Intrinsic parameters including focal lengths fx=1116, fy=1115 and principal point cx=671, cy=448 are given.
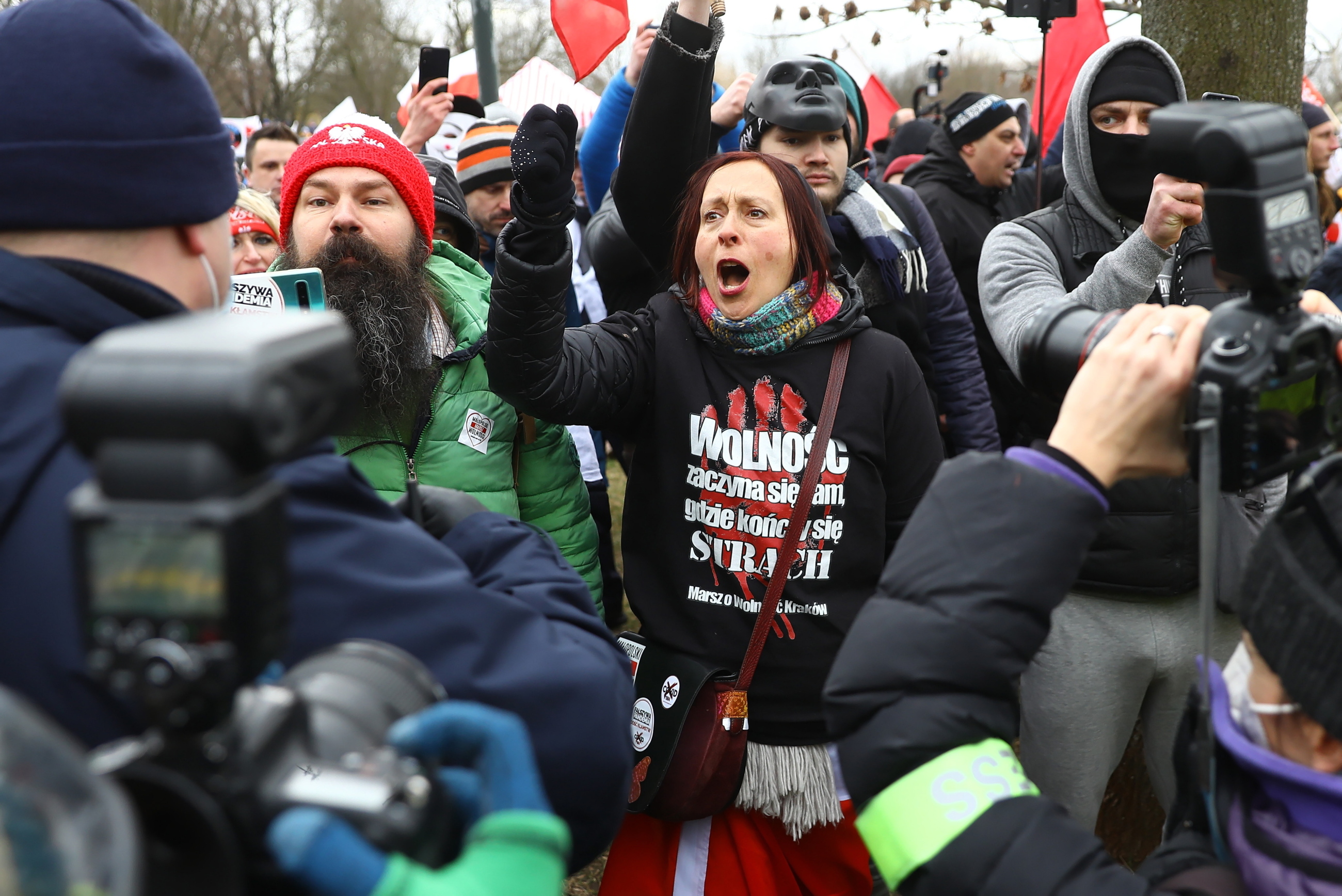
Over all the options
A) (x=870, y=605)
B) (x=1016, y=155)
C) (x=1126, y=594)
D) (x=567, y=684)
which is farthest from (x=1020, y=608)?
(x=1016, y=155)

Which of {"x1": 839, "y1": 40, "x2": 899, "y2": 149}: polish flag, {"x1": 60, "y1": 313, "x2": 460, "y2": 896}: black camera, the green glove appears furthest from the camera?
{"x1": 839, "y1": 40, "x2": 899, "y2": 149}: polish flag

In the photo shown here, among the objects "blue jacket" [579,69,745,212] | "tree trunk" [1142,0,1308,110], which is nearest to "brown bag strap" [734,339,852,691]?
"blue jacket" [579,69,745,212]

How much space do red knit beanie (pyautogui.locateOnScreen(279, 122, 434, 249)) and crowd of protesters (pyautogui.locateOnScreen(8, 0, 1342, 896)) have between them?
0.05ft

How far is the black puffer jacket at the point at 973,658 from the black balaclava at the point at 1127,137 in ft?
6.66

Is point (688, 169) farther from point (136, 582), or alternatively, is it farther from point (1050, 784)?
point (136, 582)

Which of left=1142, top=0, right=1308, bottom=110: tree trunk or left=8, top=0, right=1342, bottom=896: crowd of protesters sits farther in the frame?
left=1142, top=0, right=1308, bottom=110: tree trunk

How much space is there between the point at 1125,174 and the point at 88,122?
257cm

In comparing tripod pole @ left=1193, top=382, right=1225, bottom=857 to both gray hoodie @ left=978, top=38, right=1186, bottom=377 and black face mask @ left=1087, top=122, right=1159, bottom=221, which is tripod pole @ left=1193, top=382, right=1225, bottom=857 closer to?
gray hoodie @ left=978, top=38, right=1186, bottom=377

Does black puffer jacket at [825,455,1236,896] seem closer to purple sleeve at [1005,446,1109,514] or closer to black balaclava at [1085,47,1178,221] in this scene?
purple sleeve at [1005,446,1109,514]

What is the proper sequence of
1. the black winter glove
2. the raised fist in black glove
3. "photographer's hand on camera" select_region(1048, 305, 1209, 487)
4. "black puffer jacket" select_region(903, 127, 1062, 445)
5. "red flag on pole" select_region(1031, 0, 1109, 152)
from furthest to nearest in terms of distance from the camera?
"red flag on pole" select_region(1031, 0, 1109, 152) → "black puffer jacket" select_region(903, 127, 1062, 445) → the raised fist in black glove → the black winter glove → "photographer's hand on camera" select_region(1048, 305, 1209, 487)

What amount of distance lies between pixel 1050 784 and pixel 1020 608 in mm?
1980

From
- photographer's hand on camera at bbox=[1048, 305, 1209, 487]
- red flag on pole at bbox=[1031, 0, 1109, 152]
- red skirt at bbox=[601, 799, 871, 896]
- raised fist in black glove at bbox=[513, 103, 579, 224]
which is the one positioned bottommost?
red skirt at bbox=[601, 799, 871, 896]

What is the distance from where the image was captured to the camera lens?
1346mm

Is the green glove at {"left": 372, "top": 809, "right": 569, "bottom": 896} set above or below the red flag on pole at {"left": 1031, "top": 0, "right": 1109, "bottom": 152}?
below
